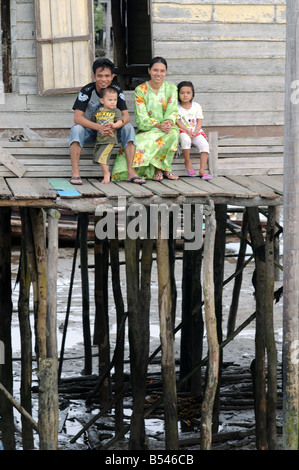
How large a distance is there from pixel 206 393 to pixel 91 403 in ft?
10.1

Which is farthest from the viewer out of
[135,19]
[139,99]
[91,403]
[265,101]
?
[135,19]

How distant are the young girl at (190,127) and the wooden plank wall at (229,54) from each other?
261 millimetres

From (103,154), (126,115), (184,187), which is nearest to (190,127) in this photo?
(126,115)

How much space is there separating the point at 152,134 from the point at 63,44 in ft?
3.98

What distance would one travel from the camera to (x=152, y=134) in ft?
27.3

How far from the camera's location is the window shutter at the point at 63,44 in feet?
27.3

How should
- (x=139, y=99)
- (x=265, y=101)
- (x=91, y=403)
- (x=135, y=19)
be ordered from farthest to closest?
(x=135, y=19) → (x=91, y=403) → (x=265, y=101) → (x=139, y=99)

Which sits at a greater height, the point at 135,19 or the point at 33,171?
the point at 135,19

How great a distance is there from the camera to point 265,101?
8930mm

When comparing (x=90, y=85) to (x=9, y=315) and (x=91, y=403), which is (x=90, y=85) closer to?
(x=9, y=315)

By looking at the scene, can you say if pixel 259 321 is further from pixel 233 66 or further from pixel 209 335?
pixel 233 66

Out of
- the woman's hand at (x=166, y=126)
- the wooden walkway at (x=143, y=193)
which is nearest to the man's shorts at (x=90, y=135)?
the woman's hand at (x=166, y=126)

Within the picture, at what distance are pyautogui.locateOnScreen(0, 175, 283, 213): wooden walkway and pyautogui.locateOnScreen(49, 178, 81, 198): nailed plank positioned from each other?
0.03m
